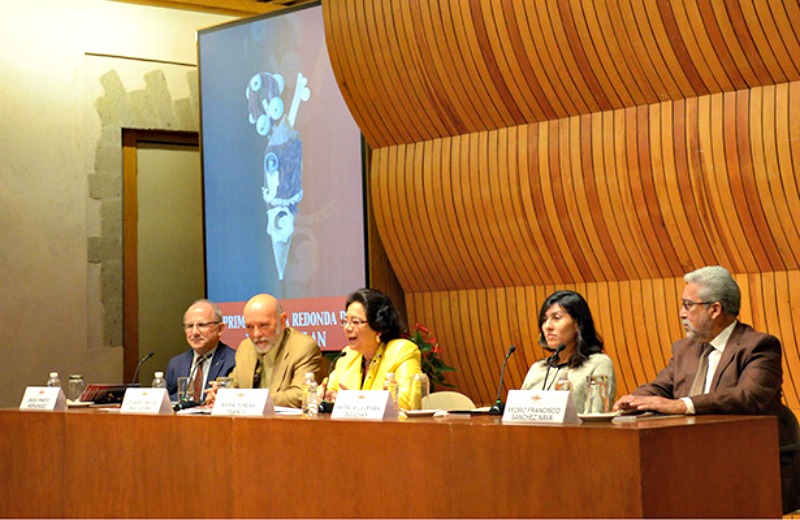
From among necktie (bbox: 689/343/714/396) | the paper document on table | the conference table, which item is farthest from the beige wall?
necktie (bbox: 689/343/714/396)

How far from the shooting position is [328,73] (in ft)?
26.9

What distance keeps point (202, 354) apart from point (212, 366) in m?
0.19

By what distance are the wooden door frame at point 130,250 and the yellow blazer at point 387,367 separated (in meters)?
4.25

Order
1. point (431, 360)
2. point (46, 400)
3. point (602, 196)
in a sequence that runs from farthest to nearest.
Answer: point (431, 360) → point (602, 196) → point (46, 400)

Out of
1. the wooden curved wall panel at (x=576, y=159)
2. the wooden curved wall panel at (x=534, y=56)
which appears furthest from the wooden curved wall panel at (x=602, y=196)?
the wooden curved wall panel at (x=534, y=56)

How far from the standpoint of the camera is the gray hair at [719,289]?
418cm

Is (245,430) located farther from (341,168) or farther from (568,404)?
(341,168)

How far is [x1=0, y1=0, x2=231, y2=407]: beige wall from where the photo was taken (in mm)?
8492

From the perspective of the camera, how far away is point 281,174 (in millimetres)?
8438

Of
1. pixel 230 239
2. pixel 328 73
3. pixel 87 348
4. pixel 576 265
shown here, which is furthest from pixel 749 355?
pixel 87 348

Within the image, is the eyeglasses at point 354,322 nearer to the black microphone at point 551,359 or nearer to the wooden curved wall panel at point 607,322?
→ the black microphone at point 551,359

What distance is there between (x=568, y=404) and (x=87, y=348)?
629cm

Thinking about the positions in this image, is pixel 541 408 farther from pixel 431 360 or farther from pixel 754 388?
pixel 431 360

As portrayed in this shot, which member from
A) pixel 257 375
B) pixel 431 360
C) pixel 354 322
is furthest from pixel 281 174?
pixel 354 322
